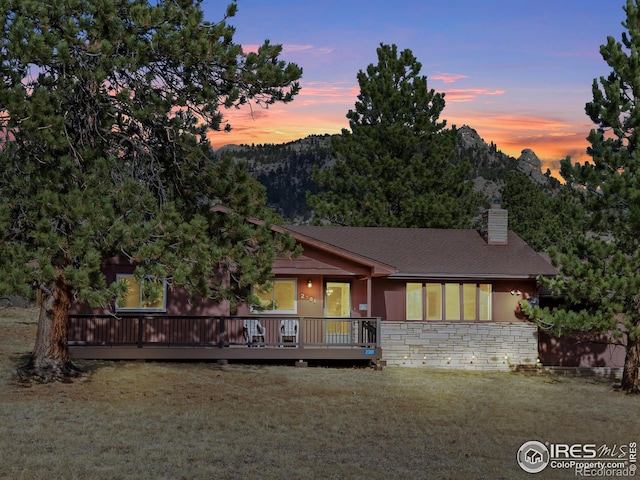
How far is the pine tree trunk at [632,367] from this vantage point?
2117 centimetres

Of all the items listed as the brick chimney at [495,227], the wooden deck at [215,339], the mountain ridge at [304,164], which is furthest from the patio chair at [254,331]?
the mountain ridge at [304,164]

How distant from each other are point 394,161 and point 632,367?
2052cm

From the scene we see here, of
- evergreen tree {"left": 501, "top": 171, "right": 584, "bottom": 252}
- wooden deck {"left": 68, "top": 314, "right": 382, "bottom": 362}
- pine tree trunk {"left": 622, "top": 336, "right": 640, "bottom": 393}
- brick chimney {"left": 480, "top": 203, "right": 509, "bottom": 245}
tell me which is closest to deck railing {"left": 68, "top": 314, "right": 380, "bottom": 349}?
wooden deck {"left": 68, "top": 314, "right": 382, "bottom": 362}

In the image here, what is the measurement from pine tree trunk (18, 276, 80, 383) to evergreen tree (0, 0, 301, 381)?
30 millimetres

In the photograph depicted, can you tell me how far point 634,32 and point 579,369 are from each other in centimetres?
1054


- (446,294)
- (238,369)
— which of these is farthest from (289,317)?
(446,294)

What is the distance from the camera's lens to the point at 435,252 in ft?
88.8

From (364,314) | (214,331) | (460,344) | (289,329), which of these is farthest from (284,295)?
(460,344)

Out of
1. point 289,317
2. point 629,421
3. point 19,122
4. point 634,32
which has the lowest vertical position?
point 629,421

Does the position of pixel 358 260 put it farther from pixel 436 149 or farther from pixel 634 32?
pixel 436 149

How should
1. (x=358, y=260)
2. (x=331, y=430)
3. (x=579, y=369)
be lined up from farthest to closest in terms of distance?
(x=579, y=369), (x=358, y=260), (x=331, y=430)

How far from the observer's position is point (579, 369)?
25.1 m

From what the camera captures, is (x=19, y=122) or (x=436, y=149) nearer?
(x=19, y=122)

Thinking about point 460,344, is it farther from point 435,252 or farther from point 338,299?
point 338,299
